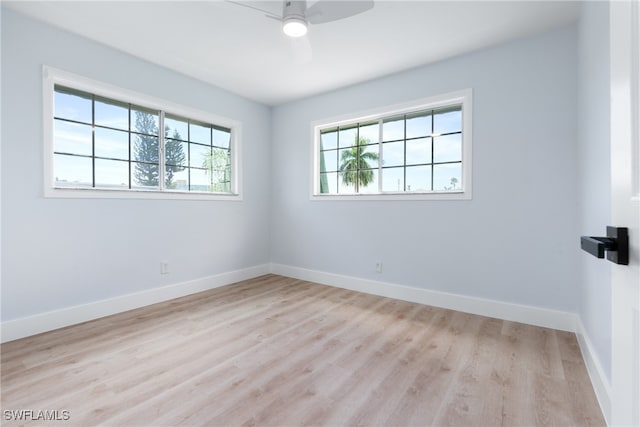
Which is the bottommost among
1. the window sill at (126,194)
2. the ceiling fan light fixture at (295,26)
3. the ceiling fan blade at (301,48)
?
the window sill at (126,194)

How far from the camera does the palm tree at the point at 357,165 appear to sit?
385cm

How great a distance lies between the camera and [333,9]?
1916 mm

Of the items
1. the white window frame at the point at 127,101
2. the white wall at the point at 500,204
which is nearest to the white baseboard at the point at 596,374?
the white wall at the point at 500,204

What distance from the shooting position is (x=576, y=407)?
1569 mm

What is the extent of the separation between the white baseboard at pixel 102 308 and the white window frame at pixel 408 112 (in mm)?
1871

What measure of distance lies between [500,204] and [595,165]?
3.27 feet

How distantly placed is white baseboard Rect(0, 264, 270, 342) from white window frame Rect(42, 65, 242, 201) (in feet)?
3.42

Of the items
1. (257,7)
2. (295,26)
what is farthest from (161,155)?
(295,26)

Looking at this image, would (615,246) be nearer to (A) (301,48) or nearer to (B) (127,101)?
(A) (301,48)

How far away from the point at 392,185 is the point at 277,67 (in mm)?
1944

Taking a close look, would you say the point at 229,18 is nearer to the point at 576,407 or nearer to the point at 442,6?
the point at 442,6

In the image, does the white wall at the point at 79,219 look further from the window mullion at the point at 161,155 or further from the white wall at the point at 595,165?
the white wall at the point at 595,165

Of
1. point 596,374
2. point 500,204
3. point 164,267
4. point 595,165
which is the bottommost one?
point 596,374

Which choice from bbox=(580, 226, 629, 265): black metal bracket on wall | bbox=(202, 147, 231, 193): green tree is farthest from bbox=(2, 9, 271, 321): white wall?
bbox=(580, 226, 629, 265): black metal bracket on wall
